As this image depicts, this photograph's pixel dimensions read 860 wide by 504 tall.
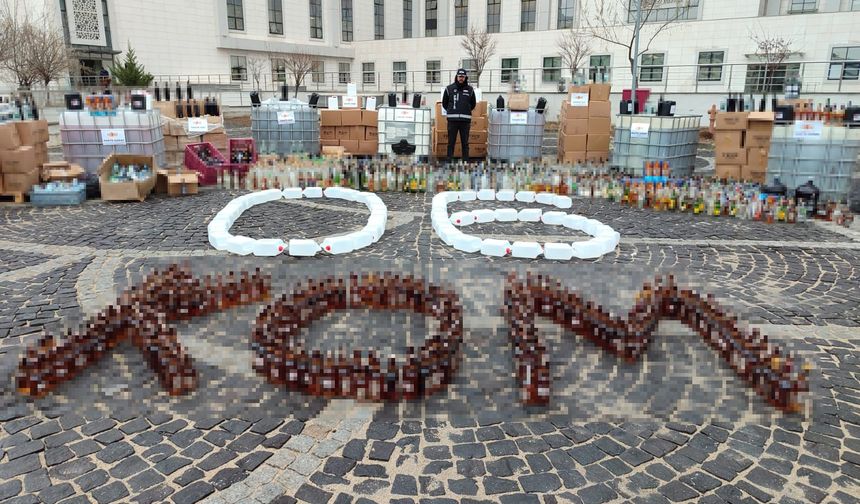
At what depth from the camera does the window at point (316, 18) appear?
47156 mm

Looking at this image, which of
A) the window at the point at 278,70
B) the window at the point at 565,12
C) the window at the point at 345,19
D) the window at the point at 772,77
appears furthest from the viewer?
the window at the point at 345,19

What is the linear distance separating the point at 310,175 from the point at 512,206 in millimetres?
4017

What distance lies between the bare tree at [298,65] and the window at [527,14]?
15383mm

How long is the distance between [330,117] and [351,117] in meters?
0.53

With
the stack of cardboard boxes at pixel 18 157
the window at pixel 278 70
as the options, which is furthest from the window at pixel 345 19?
the stack of cardboard boxes at pixel 18 157

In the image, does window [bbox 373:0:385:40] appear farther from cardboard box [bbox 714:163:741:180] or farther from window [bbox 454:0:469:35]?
cardboard box [bbox 714:163:741:180]

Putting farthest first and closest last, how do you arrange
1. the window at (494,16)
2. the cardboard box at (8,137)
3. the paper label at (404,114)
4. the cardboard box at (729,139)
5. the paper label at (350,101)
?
the window at (494,16) → the paper label at (350,101) → the paper label at (404,114) → the cardboard box at (729,139) → the cardboard box at (8,137)

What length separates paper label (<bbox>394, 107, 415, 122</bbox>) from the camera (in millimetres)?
14711

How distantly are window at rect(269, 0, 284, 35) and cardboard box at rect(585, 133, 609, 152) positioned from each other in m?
36.3

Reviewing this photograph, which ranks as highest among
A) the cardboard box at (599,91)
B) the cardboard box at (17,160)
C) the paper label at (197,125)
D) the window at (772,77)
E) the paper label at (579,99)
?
the window at (772,77)

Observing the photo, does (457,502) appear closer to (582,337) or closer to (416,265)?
(582,337)

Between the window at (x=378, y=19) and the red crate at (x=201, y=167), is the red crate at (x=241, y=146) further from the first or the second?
the window at (x=378, y=19)

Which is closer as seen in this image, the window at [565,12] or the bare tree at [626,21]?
the bare tree at [626,21]

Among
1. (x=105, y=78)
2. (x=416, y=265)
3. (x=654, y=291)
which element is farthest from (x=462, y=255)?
(x=105, y=78)
